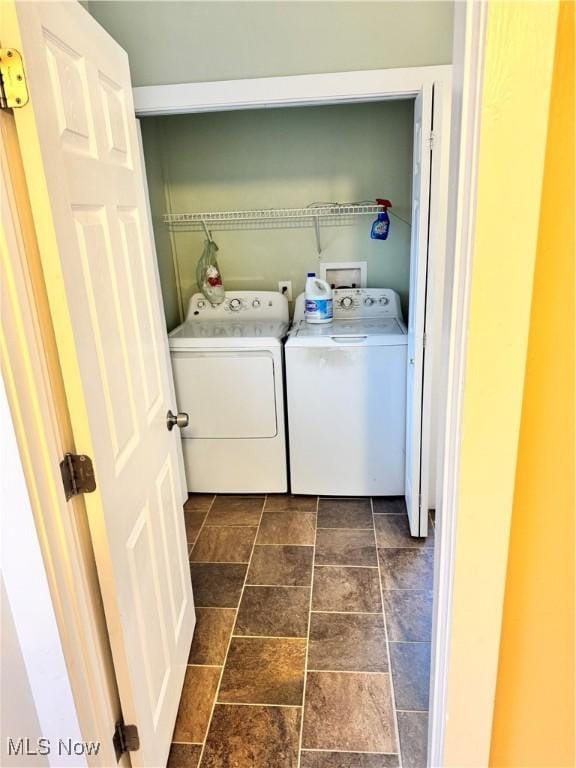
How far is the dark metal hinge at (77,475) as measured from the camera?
937mm

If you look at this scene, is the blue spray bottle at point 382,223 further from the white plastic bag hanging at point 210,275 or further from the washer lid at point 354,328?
the white plastic bag hanging at point 210,275

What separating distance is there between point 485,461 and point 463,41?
621mm

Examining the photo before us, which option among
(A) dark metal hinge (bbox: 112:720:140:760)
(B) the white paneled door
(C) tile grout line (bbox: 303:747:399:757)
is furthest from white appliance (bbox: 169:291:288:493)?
(A) dark metal hinge (bbox: 112:720:140:760)

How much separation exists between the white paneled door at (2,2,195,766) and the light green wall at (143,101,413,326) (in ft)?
5.35

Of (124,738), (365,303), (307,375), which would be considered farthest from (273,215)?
(124,738)

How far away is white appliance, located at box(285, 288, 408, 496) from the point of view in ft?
8.09

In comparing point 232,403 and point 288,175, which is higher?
point 288,175

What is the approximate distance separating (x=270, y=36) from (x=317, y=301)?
1.25 meters

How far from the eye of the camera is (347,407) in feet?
8.36

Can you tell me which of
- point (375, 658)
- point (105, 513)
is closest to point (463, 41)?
point (105, 513)

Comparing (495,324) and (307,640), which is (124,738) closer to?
(307,640)

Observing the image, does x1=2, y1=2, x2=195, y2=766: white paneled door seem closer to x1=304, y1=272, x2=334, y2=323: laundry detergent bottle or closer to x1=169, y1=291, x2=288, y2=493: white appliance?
x1=169, y1=291, x2=288, y2=493: white appliance

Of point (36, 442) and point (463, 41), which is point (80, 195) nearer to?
point (36, 442)

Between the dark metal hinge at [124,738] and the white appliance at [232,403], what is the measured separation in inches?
63.7
